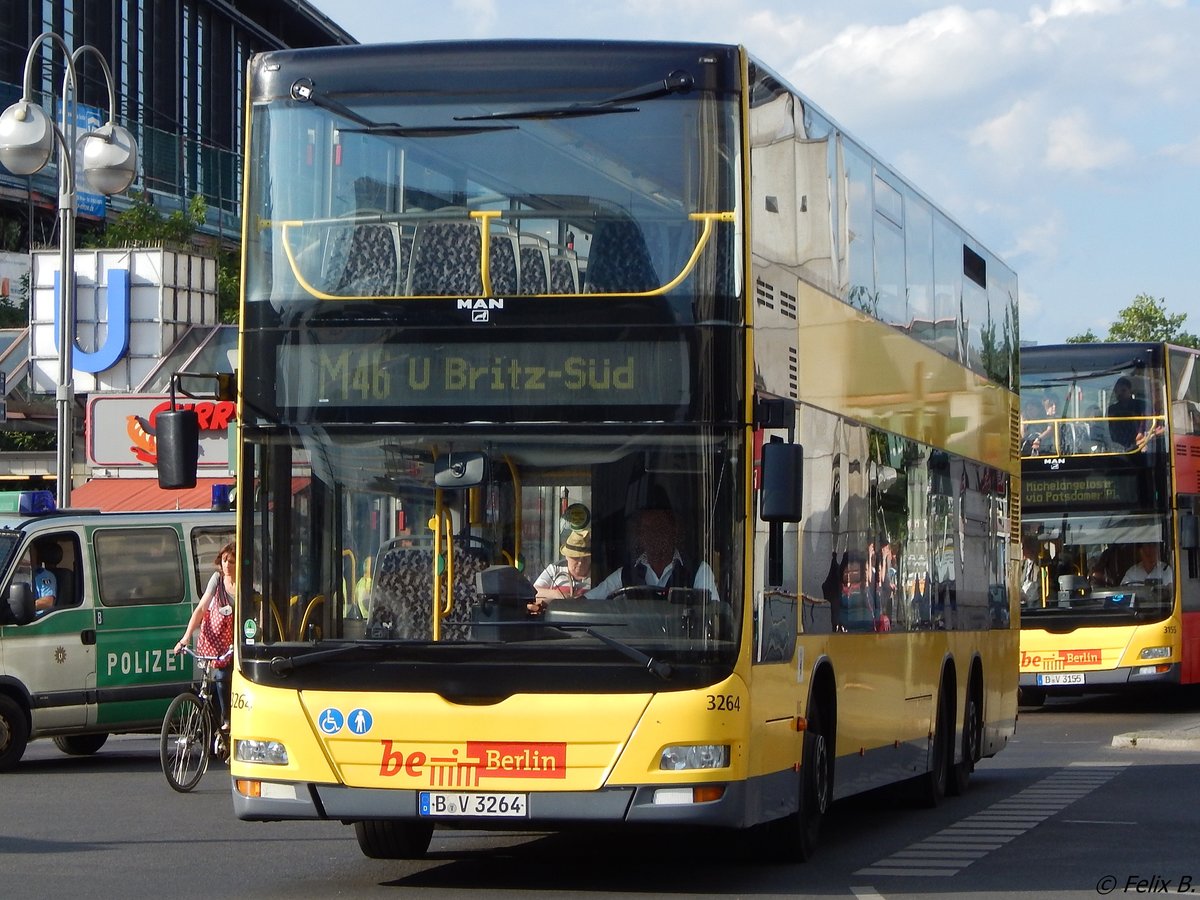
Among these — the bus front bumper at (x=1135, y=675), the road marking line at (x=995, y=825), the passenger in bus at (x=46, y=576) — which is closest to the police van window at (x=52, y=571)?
the passenger in bus at (x=46, y=576)

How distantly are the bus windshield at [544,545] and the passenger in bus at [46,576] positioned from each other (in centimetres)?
947

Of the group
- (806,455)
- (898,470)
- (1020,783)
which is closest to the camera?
(806,455)

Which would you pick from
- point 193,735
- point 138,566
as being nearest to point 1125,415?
point 138,566

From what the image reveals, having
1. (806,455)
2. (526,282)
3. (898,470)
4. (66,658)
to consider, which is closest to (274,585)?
(526,282)

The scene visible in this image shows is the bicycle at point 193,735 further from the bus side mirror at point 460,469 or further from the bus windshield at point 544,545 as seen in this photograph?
the bus side mirror at point 460,469

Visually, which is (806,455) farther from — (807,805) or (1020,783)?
(1020,783)

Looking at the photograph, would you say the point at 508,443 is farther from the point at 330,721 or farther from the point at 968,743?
the point at 968,743

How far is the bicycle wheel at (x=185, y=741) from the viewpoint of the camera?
16.2m

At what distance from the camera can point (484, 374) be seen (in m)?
10.0

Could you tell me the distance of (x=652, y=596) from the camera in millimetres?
9867

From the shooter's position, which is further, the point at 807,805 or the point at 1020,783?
the point at 1020,783

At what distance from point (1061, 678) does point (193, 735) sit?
1370 cm

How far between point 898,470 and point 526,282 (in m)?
4.69

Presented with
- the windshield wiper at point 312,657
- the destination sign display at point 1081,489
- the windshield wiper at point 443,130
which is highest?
the windshield wiper at point 443,130
